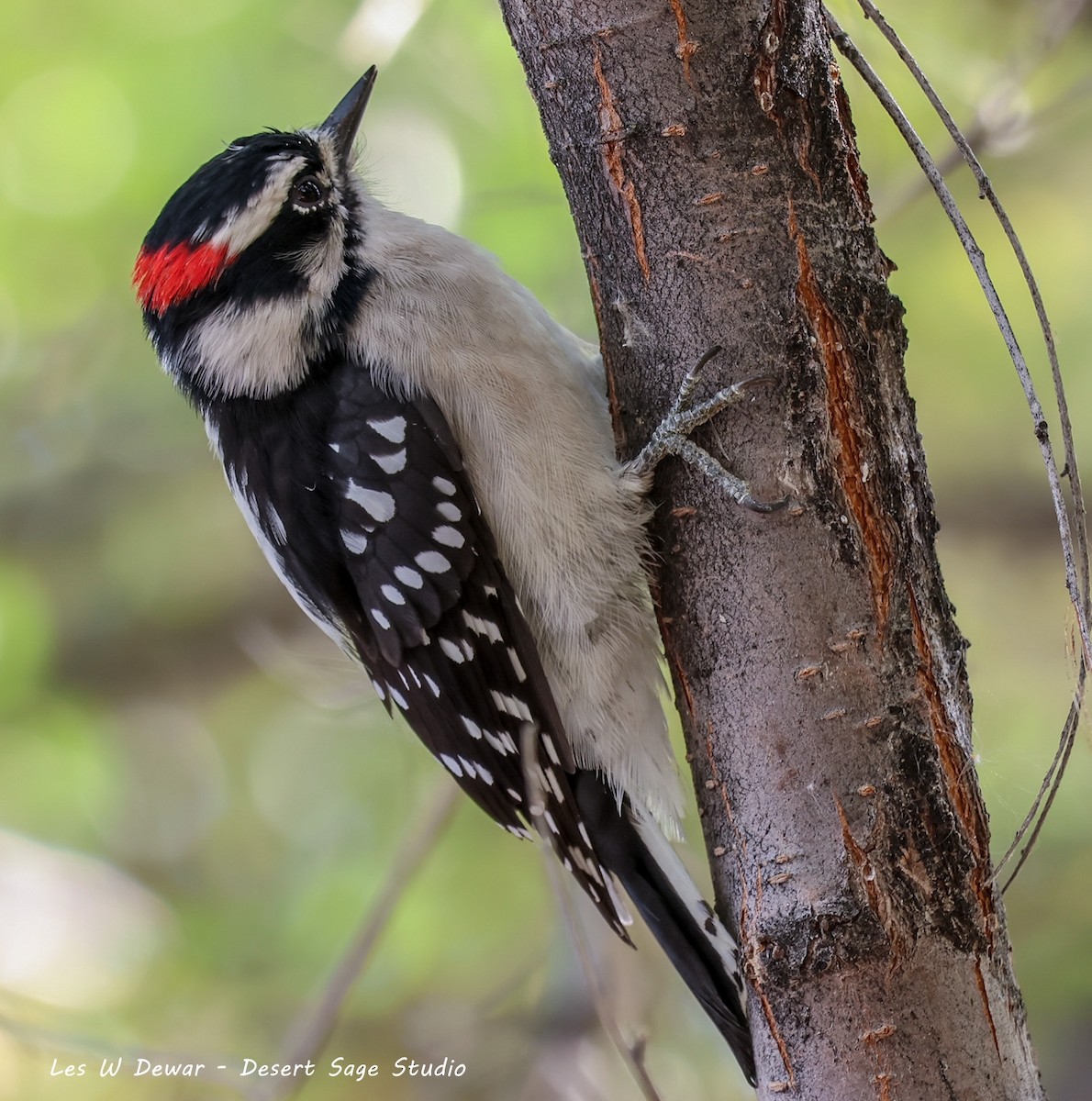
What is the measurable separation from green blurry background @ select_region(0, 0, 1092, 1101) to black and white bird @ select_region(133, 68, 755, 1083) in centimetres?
82

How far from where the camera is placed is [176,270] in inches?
80.7

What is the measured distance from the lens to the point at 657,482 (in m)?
1.72

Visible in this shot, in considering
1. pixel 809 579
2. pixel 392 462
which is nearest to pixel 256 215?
pixel 392 462

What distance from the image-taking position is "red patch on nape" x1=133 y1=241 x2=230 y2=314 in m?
2.02

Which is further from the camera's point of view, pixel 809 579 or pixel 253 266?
pixel 253 266

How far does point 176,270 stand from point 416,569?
704 millimetres

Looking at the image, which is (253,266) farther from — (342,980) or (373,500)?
(342,980)

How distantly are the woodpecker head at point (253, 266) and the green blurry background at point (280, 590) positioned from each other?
0.90 meters

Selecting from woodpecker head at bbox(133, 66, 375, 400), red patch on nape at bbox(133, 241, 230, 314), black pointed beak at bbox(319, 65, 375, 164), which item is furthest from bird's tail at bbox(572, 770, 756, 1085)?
black pointed beak at bbox(319, 65, 375, 164)

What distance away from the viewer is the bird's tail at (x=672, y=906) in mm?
1752

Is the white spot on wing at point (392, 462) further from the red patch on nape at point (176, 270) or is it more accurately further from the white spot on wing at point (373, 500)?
the red patch on nape at point (176, 270)

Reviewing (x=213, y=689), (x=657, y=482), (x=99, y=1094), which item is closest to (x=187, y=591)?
(x=213, y=689)

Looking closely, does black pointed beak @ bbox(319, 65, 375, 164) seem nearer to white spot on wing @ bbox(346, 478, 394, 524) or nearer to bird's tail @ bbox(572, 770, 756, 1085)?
white spot on wing @ bbox(346, 478, 394, 524)

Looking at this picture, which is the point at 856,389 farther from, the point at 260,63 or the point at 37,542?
the point at 37,542
